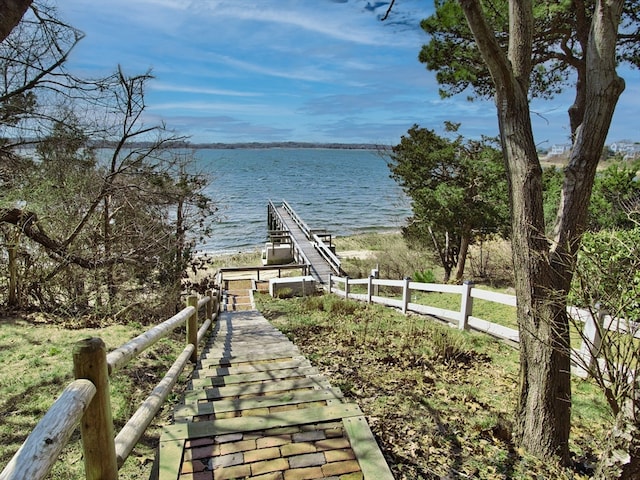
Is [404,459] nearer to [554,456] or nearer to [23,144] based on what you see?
[554,456]

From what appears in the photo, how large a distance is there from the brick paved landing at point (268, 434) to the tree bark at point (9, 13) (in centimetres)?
286

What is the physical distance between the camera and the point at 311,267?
19.5 m

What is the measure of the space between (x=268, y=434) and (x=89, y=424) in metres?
1.13

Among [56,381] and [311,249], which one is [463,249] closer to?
[311,249]

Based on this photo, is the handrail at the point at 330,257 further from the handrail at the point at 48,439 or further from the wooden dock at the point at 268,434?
the handrail at the point at 48,439

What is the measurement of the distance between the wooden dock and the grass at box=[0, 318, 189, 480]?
0.50 m

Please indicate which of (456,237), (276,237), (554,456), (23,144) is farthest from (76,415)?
(276,237)

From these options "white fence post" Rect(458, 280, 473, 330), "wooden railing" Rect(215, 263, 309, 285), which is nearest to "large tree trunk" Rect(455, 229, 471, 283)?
"wooden railing" Rect(215, 263, 309, 285)

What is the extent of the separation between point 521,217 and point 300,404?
2.17 m

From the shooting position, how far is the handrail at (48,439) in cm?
118

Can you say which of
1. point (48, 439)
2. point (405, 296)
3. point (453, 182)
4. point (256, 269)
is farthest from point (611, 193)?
point (256, 269)

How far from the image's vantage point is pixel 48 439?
1.33 metres

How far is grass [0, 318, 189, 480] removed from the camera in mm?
2914

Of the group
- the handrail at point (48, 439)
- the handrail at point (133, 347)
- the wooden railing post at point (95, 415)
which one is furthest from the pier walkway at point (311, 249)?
the handrail at point (48, 439)
